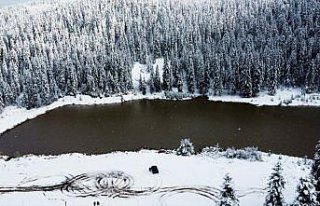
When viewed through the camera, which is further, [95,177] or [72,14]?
[72,14]

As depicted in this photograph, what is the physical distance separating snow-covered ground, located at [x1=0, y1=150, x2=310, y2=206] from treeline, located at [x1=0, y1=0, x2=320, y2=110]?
151ft

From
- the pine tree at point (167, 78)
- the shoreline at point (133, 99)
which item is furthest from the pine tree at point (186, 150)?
the pine tree at point (167, 78)

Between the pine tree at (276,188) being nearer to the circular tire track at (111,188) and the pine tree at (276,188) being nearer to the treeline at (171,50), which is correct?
the circular tire track at (111,188)

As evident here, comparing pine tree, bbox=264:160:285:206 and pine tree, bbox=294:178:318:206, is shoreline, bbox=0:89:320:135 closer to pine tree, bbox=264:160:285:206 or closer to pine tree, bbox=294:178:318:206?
pine tree, bbox=264:160:285:206

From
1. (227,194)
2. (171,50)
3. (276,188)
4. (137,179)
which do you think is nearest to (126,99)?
(171,50)

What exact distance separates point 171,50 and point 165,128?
53611mm

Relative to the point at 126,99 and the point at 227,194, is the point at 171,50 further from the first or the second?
the point at 227,194

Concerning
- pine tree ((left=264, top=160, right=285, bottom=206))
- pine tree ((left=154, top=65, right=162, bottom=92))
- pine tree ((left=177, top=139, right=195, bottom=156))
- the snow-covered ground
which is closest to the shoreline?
pine tree ((left=154, top=65, right=162, bottom=92))

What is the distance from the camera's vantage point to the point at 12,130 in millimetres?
86312

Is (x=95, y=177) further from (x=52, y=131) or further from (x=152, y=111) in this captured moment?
(x=152, y=111)

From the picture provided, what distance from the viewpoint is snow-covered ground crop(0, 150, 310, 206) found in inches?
1937

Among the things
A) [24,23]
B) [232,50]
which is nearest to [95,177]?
[232,50]

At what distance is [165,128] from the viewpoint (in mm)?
79875

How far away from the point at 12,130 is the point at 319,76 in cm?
7422
